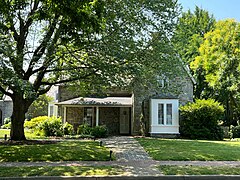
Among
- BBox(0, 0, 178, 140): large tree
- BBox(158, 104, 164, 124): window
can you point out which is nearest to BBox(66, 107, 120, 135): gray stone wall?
BBox(158, 104, 164, 124): window

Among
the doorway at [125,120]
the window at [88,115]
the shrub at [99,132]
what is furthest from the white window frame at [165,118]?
the window at [88,115]

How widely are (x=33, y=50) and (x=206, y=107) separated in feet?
43.9

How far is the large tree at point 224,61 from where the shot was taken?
86.1ft

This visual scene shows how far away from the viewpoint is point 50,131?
20.8m

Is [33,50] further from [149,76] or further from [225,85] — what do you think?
[225,85]

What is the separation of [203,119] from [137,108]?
539 cm

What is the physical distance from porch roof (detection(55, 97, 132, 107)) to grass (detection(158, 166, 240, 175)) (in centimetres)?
1356

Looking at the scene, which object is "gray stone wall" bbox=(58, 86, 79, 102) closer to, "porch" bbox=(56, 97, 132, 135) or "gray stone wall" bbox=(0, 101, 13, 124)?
"porch" bbox=(56, 97, 132, 135)

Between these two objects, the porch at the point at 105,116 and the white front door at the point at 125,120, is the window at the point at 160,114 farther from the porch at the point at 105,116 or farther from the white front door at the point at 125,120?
the white front door at the point at 125,120

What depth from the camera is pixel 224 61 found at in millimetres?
26875

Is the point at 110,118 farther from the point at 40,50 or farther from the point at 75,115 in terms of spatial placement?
the point at 40,50

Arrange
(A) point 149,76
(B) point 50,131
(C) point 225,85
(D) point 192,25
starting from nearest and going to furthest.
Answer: (A) point 149,76
(B) point 50,131
(C) point 225,85
(D) point 192,25

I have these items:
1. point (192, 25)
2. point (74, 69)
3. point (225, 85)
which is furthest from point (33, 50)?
point (192, 25)

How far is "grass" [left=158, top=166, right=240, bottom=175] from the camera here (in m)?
8.41
